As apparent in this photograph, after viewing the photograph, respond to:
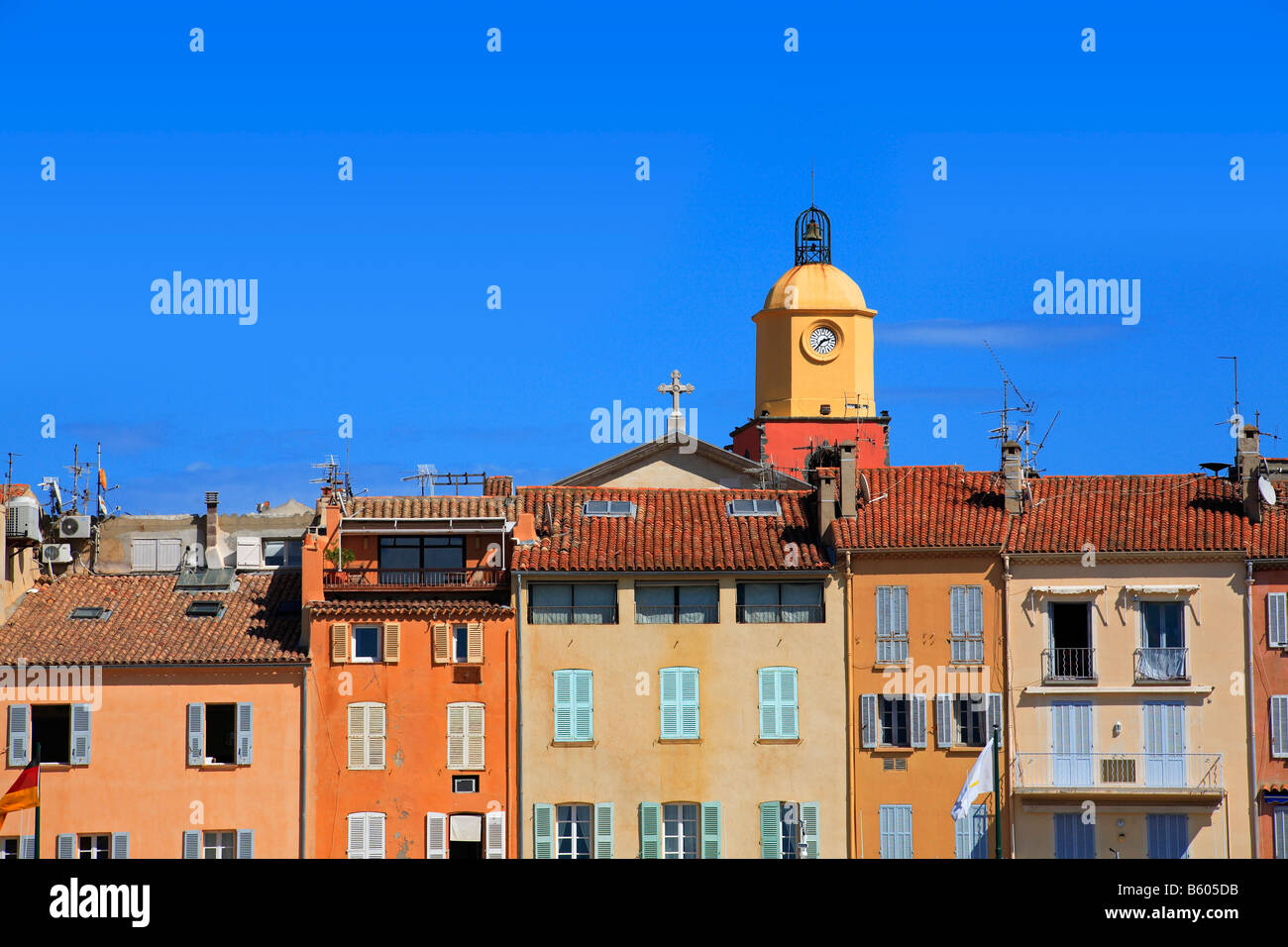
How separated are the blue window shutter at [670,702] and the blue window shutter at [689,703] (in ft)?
0.34

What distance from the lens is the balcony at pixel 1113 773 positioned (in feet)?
161

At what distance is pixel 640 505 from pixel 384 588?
749 cm

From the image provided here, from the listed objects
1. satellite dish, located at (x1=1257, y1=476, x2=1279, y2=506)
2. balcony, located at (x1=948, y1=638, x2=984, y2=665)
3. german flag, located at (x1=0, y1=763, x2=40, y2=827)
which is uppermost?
satellite dish, located at (x1=1257, y1=476, x2=1279, y2=506)

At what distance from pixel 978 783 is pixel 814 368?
34978 millimetres

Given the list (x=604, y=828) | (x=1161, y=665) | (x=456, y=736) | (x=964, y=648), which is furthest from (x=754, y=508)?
(x=1161, y=665)

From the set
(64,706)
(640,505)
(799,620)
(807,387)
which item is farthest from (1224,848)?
(807,387)

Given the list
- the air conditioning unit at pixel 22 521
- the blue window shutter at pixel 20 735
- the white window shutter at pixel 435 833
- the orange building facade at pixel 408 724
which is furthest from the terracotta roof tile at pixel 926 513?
the air conditioning unit at pixel 22 521

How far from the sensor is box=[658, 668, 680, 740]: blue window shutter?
50.0 metres

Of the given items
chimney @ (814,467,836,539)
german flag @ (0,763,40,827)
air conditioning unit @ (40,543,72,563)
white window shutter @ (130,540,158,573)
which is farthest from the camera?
white window shutter @ (130,540,158,573)

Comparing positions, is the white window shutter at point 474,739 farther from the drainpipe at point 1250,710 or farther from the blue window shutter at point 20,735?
the drainpipe at point 1250,710

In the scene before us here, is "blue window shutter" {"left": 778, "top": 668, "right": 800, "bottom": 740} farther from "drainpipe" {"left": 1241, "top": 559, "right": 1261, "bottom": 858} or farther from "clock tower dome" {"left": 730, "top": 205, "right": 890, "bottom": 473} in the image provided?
"clock tower dome" {"left": 730, "top": 205, "right": 890, "bottom": 473}

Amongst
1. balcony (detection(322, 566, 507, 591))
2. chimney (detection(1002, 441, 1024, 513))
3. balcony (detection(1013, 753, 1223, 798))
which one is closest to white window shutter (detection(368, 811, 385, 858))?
balcony (detection(322, 566, 507, 591))

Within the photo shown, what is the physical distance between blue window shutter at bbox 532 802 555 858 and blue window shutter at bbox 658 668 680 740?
3.63 meters
